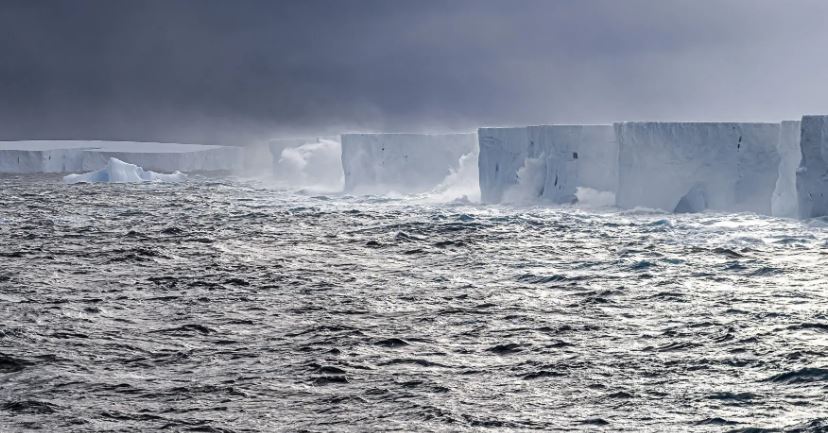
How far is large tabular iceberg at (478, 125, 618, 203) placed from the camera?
22.5 meters

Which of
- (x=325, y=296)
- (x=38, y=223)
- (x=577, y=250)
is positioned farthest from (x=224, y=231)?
(x=325, y=296)

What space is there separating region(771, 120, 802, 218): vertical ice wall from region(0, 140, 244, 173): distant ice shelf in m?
42.9

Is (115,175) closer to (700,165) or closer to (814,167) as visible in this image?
(700,165)

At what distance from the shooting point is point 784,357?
8.19m

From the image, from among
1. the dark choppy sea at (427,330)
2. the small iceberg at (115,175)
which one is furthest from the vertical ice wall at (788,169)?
the small iceberg at (115,175)

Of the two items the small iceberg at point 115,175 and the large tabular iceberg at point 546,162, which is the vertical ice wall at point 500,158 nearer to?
the large tabular iceberg at point 546,162

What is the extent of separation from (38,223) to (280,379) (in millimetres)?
16461

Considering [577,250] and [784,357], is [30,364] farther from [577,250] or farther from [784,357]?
[577,250]

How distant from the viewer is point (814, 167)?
16906mm

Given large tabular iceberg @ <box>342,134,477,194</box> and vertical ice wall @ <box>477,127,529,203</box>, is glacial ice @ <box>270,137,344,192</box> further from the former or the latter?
vertical ice wall @ <box>477,127,529,203</box>

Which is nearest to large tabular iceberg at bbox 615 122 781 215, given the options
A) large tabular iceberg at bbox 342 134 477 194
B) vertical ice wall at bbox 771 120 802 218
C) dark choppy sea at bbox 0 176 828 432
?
vertical ice wall at bbox 771 120 802 218

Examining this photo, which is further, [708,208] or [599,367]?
[708,208]

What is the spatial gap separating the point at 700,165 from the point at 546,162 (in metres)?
4.76

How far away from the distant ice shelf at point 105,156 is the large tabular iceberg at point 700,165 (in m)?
39.9
